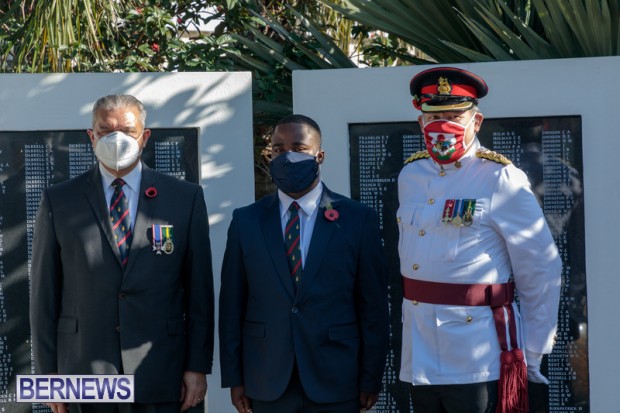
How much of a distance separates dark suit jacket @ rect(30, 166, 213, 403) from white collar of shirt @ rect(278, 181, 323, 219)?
0.36 m

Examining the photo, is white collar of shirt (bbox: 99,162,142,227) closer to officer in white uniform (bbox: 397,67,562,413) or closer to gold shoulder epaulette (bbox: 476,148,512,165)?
officer in white uniform (bbox: 397,67,562,413)

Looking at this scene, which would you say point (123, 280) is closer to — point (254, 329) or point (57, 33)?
point (254, 329)

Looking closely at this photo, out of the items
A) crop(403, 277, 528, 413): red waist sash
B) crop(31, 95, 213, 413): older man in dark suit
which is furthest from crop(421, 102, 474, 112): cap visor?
crop(31, 95, 213, 413): older man in dark suit

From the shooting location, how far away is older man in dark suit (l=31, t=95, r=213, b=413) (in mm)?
3816

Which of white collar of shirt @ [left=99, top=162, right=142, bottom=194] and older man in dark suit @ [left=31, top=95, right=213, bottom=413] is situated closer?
older man in dark suit @ [left=31, top=95, right=213, bottom=413]

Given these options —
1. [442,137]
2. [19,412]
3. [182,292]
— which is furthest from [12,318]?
[442,137]

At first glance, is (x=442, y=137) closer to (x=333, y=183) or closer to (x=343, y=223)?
(x=343, y=223)

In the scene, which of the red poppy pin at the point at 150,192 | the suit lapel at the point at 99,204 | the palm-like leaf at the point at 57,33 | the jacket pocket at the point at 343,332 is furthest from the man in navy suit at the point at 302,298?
the palm-like leaf at the point at 57,33

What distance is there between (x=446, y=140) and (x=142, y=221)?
1.17 metres

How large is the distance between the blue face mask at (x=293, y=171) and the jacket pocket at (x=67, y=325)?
0.92 meters

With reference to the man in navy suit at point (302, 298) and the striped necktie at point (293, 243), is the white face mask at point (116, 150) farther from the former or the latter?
the striped necktie at point (293, 243)

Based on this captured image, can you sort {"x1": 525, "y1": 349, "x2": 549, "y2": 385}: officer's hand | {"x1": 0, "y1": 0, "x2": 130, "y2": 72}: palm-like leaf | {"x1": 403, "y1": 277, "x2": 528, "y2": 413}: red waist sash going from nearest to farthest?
1. {"x1": 403, "y1": 277, "x2": 528, "y2": 413}: red waist sash
2. {"x1": 525, "y1": 349, "x2": 549, "y2": 385}: officer's hand
3. {"x1": 0, "y1": 0, "x2": 130, "y2": 72}: palm-like leaf

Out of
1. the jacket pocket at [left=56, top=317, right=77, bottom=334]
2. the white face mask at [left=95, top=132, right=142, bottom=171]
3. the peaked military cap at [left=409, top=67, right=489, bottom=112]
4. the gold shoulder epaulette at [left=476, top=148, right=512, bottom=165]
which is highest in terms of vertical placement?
the peaked military cap at [left=409, top=67, right=489, bottom=112]

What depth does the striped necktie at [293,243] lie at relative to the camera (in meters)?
3.84
